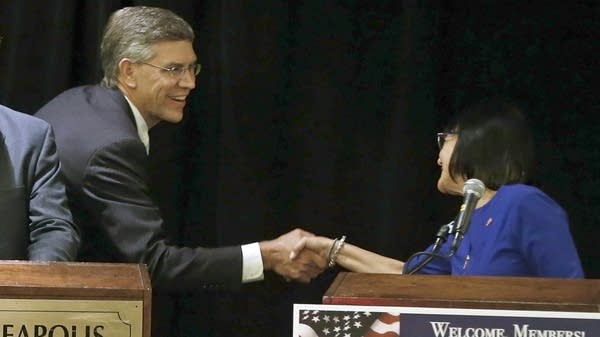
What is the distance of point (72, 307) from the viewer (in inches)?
78.9

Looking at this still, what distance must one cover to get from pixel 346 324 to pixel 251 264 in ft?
4.10

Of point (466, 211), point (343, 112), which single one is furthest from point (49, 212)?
point (343, 112)

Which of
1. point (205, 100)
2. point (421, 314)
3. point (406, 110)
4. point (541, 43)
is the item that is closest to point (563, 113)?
point (541, 43)

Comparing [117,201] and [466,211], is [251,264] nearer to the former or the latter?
[117,201]

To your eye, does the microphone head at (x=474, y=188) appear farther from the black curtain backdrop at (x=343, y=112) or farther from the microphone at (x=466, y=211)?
the black curtain backdrop at (x=343, y=112)

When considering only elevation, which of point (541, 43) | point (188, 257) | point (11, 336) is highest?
point (541, 43)

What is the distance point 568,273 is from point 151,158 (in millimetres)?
1395

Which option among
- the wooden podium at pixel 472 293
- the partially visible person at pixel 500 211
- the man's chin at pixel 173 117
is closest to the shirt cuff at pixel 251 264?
the partially visible person at pixel 500 211

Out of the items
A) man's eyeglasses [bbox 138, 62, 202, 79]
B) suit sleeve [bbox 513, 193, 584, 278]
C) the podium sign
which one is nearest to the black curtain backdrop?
man's eyeglasses [bbox 138, 62, 202, 79]

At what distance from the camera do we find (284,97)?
3764 mm

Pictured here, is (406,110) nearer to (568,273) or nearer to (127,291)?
(568,273)

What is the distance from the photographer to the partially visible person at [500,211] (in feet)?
9.34

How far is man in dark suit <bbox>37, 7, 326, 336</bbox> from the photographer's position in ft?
10.3

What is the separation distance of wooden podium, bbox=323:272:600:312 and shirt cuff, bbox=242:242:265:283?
Result: 1117 mm
